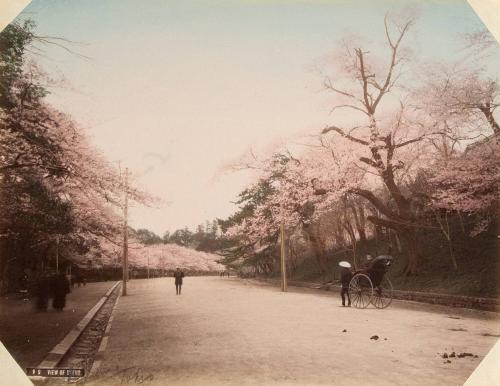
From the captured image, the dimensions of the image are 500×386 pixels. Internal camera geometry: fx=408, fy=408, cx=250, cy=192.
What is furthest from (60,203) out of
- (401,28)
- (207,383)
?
(401,28)

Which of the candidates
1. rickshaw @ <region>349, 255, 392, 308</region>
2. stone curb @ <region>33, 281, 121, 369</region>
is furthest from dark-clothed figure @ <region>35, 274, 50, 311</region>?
rickshaw @ <region>349, 255, 392, 308</region>

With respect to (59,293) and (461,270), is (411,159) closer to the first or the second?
(461,270)

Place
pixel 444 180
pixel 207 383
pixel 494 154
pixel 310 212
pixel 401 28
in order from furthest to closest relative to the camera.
→ 1. pixel 310 212
2. pixel 444 180
3. pixel 494 154
4. pixel 401 28
5. pixel 207 383

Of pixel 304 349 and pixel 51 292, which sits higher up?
pixel 51 292

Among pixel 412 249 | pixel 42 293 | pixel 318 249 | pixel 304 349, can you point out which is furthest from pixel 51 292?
pixel 318 249

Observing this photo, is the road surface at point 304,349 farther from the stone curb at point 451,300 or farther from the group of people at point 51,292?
the group of people at point 51,292

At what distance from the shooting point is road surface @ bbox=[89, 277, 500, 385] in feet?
15.5

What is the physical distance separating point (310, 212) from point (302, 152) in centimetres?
650

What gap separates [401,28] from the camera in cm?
720

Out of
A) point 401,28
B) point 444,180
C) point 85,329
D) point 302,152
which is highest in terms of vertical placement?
point 401,28

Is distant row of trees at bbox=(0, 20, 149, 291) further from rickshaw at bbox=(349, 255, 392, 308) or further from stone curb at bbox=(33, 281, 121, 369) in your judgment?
rickshaw at bbox=(349, 255, 392, 308)

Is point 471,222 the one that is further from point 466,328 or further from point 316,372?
point 316,372

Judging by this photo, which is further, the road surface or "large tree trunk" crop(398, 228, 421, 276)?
"large tree trunk" crop(398, 228, 421, 276)

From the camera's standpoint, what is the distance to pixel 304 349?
5.68 metres
